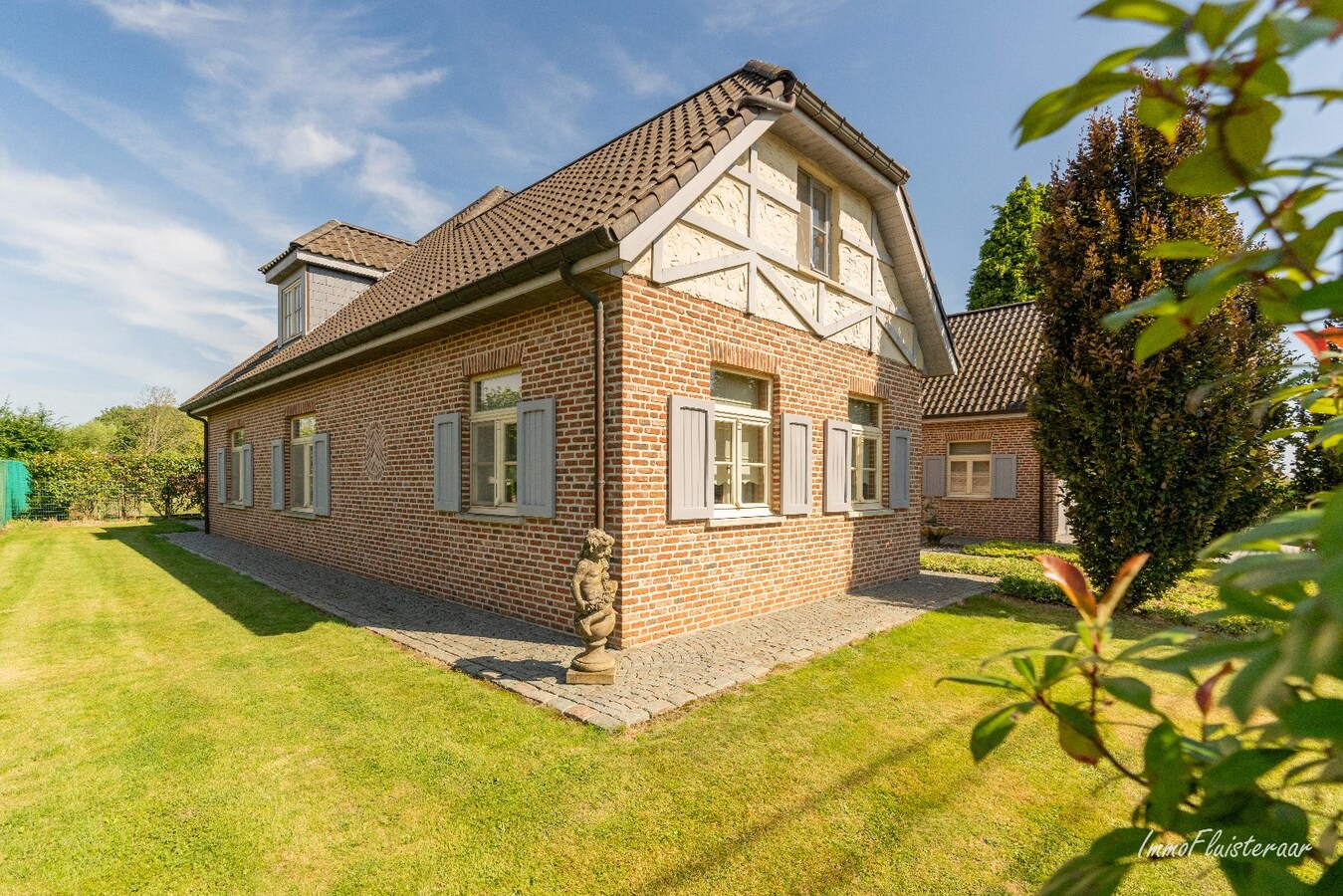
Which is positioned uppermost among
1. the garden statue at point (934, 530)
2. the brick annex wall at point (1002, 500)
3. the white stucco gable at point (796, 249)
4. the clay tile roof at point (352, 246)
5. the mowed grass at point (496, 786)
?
the clay tile roof at point (352, 246)

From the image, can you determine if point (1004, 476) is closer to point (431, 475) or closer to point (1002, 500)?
point (1002, 500)

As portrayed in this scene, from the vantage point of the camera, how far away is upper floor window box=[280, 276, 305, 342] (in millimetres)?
13062

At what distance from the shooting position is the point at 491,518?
6906 mm

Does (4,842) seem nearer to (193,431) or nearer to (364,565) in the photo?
(364,565)

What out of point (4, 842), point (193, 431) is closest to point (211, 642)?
point (4, 842)

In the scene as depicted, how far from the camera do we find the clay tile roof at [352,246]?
13328 mm

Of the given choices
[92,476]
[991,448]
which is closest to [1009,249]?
[991,448]

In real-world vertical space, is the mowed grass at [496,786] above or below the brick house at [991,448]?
below

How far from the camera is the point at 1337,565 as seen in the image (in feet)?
Result: 1.18

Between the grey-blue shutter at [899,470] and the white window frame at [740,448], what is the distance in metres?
3.03

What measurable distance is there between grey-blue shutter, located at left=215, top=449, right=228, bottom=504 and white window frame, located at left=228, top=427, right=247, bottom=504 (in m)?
0.25

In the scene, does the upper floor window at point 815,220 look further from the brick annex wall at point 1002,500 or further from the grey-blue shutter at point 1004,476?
the grey-blue shutter at point 1004,476

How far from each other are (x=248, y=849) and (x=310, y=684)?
7.25 ft

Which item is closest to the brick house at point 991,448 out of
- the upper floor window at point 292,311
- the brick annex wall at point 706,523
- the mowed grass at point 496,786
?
the brick annex wall at point 706,523
